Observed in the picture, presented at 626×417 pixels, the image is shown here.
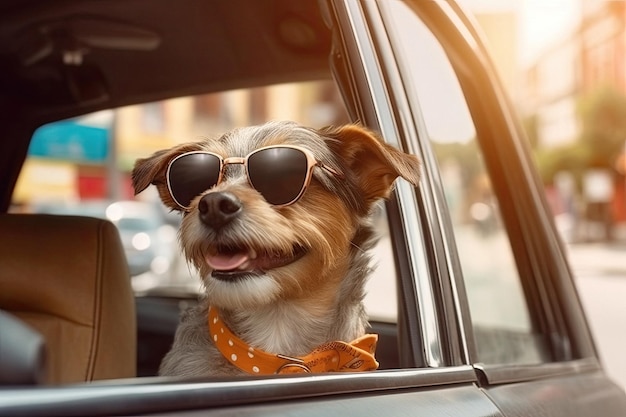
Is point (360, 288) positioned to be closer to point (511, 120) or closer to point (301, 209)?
point (301, 209)

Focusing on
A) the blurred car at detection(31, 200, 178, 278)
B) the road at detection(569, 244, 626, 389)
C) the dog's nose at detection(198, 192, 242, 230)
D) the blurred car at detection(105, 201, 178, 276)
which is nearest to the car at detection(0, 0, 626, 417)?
the dog's nose at detection(198, 192, 242, 230)

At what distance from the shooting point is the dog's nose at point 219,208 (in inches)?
79.7

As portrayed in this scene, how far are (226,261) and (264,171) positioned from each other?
0.28 meters

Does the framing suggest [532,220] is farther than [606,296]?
No

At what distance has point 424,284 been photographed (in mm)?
2115

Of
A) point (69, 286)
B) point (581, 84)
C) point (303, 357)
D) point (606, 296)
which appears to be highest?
point (581, 84)

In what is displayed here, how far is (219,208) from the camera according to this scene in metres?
2.05

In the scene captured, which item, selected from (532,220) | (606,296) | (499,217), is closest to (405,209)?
(532,220)

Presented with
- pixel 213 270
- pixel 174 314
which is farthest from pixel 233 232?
pixel 174 314

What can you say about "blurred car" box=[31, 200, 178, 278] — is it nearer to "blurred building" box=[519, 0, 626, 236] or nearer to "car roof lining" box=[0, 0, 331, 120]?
"car roof lining" box=[0, 0, 331, 120]

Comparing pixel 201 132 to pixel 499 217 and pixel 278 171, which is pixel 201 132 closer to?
pixel 278 171

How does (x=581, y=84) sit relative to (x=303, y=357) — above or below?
above

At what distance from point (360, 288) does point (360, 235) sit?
14 centimetres

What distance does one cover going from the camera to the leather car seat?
87.7 inches
